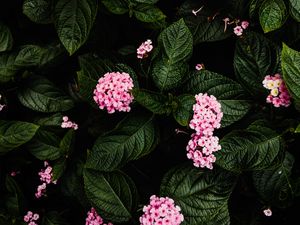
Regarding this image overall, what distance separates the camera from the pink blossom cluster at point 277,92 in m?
1.44

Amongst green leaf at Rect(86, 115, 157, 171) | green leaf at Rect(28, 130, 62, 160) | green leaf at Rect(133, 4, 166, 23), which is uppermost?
green leaf at Rect(133, 4, 166, 23)

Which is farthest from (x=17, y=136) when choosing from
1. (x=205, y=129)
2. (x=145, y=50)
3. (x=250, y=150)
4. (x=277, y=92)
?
(x=277, y=92)

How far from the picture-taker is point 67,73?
6.15 ft

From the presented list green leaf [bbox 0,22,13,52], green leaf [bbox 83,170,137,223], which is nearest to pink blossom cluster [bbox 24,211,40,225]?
green leaf [bbox 83,170,137,223]

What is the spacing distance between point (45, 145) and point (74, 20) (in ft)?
1.53

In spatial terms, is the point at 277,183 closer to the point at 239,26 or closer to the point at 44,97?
the point at 239,26

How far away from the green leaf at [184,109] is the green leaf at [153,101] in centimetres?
3

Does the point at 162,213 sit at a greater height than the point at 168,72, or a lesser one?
lesser

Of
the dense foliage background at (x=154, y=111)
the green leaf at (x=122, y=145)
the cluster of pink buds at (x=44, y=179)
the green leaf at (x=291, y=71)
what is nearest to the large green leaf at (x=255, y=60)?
the dense foliage background at (x=154, y=111)

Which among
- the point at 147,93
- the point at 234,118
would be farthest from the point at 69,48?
the point at 234,118

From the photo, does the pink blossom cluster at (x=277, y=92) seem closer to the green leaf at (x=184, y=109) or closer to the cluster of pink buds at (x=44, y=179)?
the green leaf at (x=184, y=109)

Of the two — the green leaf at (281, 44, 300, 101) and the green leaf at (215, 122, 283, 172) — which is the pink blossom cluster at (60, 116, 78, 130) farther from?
the green leaf at (281, 44, 300, 101)

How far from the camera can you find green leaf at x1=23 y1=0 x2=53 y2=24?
161 centimetres

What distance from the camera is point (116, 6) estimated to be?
154cm
